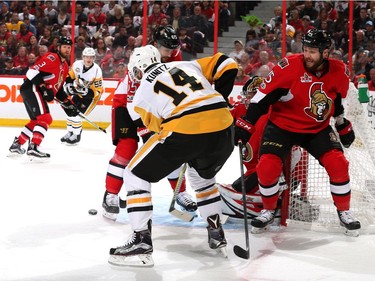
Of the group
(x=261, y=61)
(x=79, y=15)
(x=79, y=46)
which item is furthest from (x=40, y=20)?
(x=261, y=61)

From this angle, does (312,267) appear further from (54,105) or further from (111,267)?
(54,105)

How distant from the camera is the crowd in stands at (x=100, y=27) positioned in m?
9.00

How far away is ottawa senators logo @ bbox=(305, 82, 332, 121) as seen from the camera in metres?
3.90

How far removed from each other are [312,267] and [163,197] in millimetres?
1703

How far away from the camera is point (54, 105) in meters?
9.01

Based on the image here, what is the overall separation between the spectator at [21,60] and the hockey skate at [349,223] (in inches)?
239

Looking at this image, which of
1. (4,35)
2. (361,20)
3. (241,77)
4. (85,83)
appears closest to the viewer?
(85,83)

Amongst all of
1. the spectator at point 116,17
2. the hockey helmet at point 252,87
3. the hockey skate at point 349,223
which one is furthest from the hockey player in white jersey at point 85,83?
the hockey skate at point 349,223

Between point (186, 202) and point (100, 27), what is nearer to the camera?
point (186, 202)

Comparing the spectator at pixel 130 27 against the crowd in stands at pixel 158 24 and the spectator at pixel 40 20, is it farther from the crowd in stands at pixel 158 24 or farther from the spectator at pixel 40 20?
the spectator at pixel 40 20

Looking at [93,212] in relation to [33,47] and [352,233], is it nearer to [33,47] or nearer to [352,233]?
[352,233]

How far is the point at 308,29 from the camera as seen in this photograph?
8719 mm

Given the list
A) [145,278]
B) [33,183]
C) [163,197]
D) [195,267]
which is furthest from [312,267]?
[33,183]

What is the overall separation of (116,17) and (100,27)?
0.24 metres
